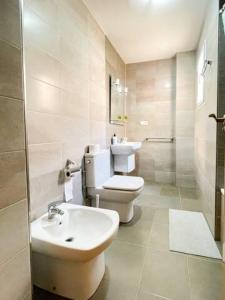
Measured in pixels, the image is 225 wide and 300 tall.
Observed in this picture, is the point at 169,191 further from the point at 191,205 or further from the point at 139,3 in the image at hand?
the point at 139,3

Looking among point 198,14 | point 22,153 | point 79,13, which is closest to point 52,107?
point 22,153

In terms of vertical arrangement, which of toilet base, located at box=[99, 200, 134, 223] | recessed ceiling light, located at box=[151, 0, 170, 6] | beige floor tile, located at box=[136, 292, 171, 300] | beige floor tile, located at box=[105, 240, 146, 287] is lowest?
beige floor tile, located at box=[136, 292, 171, 300]

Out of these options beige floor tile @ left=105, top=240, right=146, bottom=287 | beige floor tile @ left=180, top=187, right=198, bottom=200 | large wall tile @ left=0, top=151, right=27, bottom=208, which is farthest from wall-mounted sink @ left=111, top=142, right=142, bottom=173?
large wall tile @ left=0, top=151, right=27, bottom=208

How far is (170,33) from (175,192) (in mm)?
Answer: 2513

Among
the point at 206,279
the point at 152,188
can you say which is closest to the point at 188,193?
the point at 152,188

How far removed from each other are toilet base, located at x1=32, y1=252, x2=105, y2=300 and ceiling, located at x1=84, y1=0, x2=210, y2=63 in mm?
2463

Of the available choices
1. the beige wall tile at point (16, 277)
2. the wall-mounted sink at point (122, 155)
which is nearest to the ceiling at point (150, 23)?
the wall-mounted sink at point (122, 155)

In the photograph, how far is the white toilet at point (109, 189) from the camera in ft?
6.82

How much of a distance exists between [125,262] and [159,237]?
527 millimetres

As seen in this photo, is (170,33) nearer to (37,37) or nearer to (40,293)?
(37,37)

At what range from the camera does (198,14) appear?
225cm

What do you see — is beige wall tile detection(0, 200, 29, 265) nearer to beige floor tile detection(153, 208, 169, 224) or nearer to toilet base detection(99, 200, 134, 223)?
toilet base detection(99, 200, 134, 223)

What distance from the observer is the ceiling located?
207 centimetres

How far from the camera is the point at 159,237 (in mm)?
1928
